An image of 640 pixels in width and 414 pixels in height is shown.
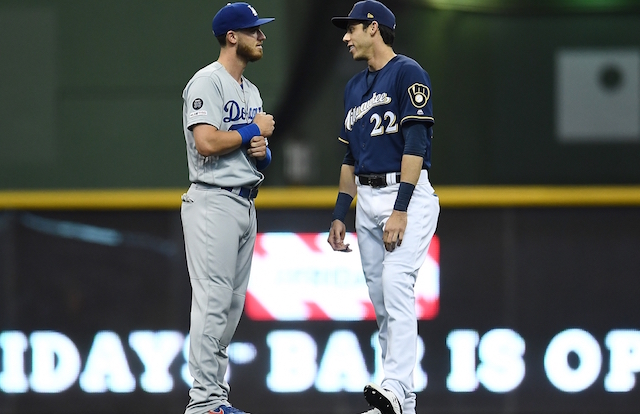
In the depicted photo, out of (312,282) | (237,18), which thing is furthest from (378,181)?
(312,282)

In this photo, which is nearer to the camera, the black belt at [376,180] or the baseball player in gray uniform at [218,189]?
the baseball player in gray uniform at [218,189]

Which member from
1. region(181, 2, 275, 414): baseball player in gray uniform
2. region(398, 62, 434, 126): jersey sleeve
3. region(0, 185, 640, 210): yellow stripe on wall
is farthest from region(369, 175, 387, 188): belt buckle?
region(0, 185, 640, 210): yellow stripe on wall

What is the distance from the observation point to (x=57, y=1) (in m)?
5.00

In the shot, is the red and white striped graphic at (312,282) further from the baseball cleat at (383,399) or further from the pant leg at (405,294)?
the baseball cleat at (383,399)

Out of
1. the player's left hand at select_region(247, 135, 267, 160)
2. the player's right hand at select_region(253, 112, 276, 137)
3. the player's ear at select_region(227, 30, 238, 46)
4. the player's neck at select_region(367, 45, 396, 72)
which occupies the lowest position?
the player's left hand at select_region(247, 135, 267, 160)

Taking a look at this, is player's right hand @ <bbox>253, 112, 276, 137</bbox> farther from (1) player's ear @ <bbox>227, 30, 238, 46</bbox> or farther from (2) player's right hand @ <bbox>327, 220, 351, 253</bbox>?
(2) player's right hand @ <bbox>327, 220, 351, 253</bbox>

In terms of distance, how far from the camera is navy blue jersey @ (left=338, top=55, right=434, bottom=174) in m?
3.42

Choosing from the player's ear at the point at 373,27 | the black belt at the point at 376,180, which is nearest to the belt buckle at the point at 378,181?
the black belt at the point at 376,180

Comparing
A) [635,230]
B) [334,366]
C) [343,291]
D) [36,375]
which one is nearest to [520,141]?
[635,230]

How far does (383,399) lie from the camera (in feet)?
10.4

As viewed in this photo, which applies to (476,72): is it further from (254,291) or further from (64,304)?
(64,304)

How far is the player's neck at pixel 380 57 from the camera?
361 cm

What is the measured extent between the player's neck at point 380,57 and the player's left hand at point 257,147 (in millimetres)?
600

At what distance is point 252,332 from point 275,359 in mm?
208
